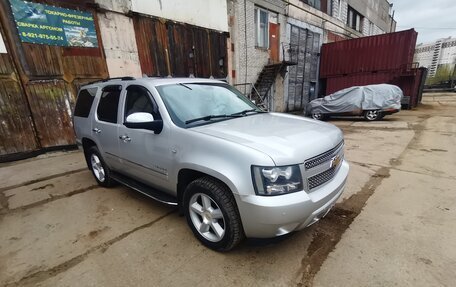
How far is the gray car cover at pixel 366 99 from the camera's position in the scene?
10609 millimetres

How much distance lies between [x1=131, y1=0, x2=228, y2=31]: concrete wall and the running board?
6883 millimetres

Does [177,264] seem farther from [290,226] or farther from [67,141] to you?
[67,141]

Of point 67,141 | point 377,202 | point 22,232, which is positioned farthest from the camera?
point 67,141

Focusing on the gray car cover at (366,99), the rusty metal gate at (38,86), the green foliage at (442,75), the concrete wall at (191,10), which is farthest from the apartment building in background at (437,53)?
the rusty metal gate at (38,86)

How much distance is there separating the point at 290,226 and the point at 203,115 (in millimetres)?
1528

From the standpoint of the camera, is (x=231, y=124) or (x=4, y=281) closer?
(x=4, y=281)

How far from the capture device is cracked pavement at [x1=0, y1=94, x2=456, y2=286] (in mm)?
2174

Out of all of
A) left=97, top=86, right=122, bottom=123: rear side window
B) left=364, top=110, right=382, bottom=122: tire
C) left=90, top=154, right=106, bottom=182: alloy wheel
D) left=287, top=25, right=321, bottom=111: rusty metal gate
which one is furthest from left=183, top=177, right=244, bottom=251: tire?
left=287, top=25, right=321, bottom=111: rusty metal gate

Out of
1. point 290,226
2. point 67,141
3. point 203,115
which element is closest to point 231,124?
point 203,115

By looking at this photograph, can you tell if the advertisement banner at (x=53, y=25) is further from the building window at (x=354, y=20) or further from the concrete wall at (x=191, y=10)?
the building window at (x=354, y=20)

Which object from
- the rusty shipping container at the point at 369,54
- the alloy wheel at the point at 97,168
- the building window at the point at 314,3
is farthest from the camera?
the building window at the point at 314,3

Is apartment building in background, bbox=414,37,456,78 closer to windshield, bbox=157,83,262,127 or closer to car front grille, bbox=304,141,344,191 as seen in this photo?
windshield, bbox=157,83,262,127

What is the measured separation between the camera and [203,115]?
9.24 feet

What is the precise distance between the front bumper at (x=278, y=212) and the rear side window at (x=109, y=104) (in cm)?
240
